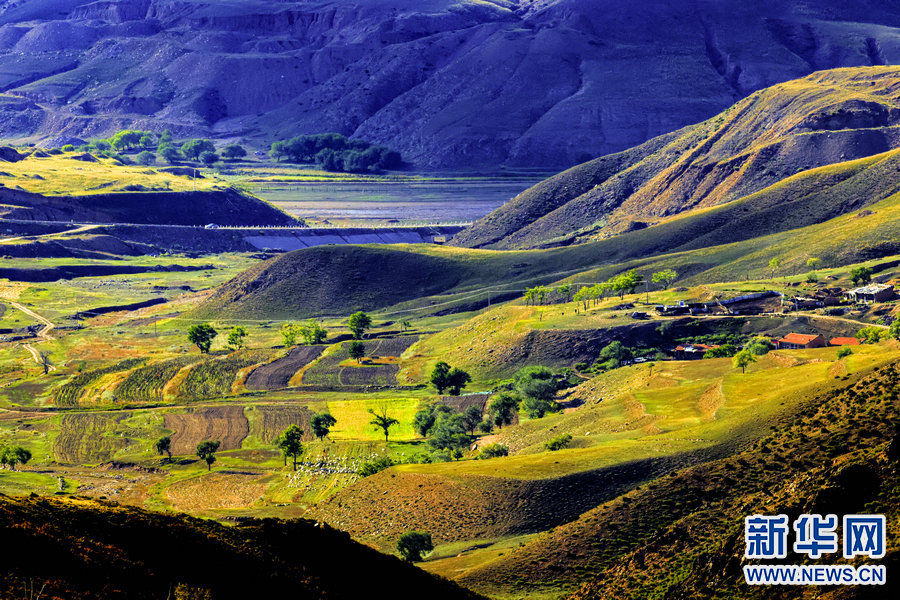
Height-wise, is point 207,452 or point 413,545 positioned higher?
point 413,545

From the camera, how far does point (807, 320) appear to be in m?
102

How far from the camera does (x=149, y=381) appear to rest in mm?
114875

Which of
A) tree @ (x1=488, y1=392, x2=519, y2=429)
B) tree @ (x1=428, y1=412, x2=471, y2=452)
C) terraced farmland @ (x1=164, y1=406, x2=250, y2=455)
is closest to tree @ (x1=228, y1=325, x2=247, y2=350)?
terraced farmland @ (x1=164, y1=406, x2=250, y2=455)

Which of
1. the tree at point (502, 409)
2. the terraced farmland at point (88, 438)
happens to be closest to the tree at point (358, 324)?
the terraced farmland at point (88, 438)

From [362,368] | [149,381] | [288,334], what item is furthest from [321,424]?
[288,334]

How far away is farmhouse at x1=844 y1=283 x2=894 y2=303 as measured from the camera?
10469 cm

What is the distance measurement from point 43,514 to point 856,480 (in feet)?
86.4

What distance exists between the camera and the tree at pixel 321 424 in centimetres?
8888

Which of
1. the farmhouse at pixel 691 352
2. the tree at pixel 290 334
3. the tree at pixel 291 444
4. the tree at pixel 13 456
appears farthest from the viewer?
the tree at pixel 290 334

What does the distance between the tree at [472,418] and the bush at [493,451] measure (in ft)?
38.0

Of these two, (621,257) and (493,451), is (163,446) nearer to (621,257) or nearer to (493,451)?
(493,451)

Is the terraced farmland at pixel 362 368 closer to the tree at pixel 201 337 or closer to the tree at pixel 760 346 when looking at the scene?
the tree at pixel 201 337

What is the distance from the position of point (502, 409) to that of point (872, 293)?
46.3 meters

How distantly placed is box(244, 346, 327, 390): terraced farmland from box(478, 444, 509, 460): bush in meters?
43.8
